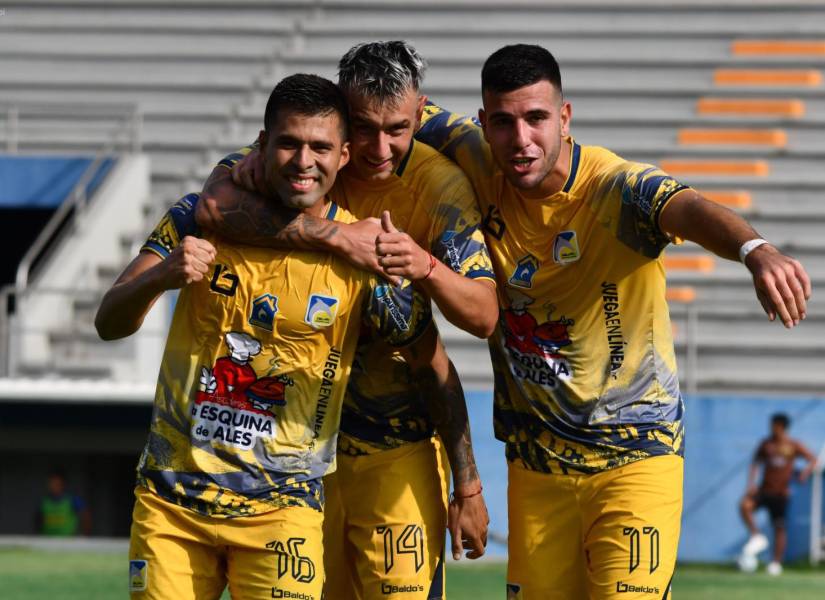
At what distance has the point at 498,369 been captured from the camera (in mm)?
5340

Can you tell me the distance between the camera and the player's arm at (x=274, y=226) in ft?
15.0

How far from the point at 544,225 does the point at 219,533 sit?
1.59 meters

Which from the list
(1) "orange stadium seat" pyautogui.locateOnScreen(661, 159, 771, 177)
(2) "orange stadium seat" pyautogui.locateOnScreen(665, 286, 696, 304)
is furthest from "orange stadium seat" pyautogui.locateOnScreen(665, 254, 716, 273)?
(1) "orange stadium seat" pyautogui.locateOnScreen(661, 159, 771, 177)

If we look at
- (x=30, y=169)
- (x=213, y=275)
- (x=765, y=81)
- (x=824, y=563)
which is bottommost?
(x=824, y=563)

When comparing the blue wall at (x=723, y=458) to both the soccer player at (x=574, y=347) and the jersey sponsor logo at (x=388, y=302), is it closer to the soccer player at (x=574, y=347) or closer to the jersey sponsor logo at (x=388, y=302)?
the soccer player at (x=574, y=347)

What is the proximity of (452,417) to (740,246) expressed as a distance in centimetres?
139

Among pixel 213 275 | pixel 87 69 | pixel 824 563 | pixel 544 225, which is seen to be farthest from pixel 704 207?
pixel 87 69

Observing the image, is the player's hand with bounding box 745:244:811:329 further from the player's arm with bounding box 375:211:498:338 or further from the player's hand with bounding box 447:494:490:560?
the player's hand with bounding box 447:494:490:560

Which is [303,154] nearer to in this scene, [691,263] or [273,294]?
[273,294]

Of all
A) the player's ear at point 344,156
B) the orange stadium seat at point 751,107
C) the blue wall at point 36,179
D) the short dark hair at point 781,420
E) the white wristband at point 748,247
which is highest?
the orange stadium seat at point 751,107

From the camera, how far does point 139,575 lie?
4.47 metres

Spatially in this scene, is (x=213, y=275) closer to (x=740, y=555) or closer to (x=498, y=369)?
(x=498, y=369)

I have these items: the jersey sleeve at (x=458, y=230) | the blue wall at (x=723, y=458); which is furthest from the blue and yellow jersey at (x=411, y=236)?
the blue wall at (x=723, y=458)

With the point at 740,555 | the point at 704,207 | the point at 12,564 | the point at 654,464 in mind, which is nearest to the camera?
the point at 704,207
